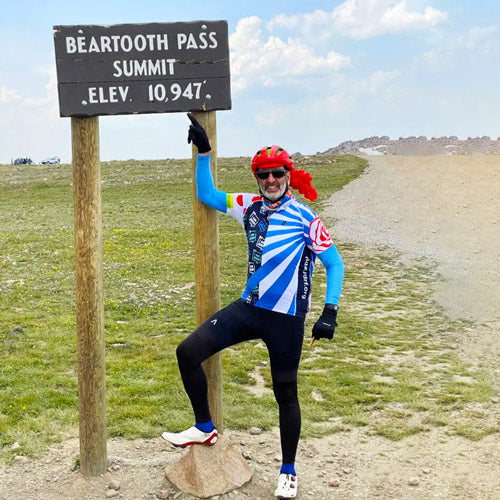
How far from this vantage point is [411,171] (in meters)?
43.2

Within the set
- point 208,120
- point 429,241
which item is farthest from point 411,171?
point 208,120

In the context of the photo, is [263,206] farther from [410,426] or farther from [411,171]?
[411,171]

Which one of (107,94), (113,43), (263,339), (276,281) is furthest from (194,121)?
(263,339)

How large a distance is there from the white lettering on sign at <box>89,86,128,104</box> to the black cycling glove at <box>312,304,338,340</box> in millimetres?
2687

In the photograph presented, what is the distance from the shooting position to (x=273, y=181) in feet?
20.3

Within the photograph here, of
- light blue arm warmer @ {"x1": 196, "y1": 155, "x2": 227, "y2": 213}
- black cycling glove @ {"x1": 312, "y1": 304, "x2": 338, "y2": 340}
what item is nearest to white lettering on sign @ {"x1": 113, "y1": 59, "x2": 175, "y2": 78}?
light blue arm warmer @ {"x1": 196, "y1": 155, "x2": 227, "y2": 213}

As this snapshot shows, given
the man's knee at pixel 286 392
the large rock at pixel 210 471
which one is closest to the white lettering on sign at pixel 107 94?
the man's knee at pixel 286 392

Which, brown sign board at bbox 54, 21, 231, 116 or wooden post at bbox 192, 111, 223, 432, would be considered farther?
wooden post at bbox 192, 111, 223, 432

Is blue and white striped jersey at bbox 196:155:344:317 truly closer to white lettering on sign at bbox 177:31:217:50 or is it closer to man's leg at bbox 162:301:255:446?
man's leg at bbox 162:301:255:446

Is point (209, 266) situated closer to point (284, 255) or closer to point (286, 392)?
point (284, 255)

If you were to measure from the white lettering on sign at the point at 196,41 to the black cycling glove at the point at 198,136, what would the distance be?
2.08 feet

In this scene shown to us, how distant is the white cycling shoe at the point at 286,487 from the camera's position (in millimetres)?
6500

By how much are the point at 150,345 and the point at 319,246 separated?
20.3ft

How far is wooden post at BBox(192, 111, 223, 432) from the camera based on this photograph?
6703 millimetres
